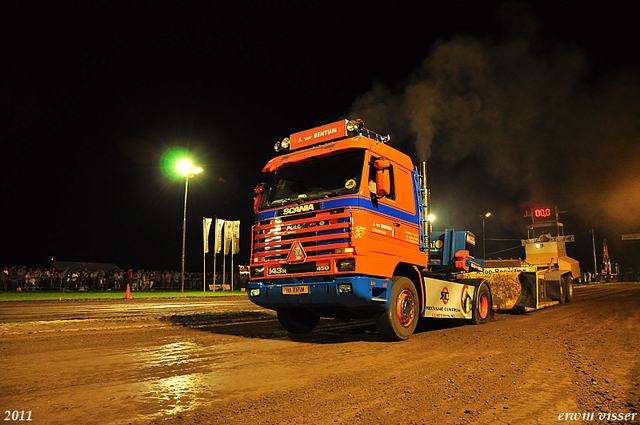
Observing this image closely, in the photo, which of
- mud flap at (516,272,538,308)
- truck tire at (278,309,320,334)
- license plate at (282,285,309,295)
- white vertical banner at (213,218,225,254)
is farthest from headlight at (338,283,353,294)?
white vertical banner at (213,218,225,254)

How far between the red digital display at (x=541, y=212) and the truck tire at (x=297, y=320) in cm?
3819

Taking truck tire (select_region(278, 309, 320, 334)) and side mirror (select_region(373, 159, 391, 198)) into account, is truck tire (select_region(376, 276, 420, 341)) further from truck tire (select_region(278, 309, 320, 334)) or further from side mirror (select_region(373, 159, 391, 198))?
truck tire (select_region(278, 309, 320, 334))

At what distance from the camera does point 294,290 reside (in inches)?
313

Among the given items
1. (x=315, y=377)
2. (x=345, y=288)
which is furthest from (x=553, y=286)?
(x=315, y=377)

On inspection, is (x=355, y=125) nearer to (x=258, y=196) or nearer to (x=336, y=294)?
(x=258, y=196)

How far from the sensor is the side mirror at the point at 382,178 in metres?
7.70

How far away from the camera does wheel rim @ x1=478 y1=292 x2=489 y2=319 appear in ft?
39.4

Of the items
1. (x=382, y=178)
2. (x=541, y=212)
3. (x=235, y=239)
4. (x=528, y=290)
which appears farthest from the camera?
(x=541, y=212)

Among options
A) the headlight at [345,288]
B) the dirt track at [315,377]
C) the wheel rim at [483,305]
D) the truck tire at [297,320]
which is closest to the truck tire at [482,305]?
the wheel rim at [483,305]

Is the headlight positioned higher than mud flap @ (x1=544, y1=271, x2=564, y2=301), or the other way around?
the headlight

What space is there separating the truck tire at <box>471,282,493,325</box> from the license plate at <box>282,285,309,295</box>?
5.81 meters

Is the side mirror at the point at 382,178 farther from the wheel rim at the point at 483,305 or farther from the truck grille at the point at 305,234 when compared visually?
the wheel rim at the point at 483,305

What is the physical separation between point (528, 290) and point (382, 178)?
384 inches

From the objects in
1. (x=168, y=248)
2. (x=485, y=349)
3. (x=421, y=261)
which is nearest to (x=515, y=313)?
(x=421, y=261)
